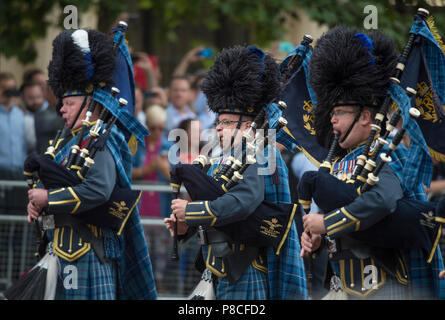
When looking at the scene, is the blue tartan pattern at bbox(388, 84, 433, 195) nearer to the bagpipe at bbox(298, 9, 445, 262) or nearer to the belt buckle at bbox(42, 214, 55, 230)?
the bagpipe at bbox(298, 9, 445, 262)

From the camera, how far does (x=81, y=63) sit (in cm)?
572

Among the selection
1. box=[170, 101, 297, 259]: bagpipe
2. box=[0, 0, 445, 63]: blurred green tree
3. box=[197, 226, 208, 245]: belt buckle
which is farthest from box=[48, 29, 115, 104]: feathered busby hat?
box=[0, 0, 445, 63]: blurred green tree

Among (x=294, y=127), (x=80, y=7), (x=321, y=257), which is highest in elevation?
(x=80, y=7)

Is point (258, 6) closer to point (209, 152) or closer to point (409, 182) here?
point (209, 152)

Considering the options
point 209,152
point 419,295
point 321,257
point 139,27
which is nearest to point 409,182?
point 419,295

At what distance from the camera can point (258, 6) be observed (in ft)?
32.4

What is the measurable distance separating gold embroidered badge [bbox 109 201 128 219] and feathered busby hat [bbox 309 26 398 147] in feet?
5.12

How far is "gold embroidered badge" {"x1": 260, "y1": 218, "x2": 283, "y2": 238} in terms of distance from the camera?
496 cm

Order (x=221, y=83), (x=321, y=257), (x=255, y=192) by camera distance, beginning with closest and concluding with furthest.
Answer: (x=255, y=192), (x=221, y=83), (x=321, y=257)

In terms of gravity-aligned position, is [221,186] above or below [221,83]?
below

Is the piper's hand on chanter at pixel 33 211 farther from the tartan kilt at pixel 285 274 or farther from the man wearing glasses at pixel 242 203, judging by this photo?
the tartan kilt at pixel 285 274

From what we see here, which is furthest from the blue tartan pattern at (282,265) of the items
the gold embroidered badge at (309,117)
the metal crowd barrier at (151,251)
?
the metal crowd barrier at (151,251)

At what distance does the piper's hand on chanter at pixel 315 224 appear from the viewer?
4531mm

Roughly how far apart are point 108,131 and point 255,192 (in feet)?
4.05
